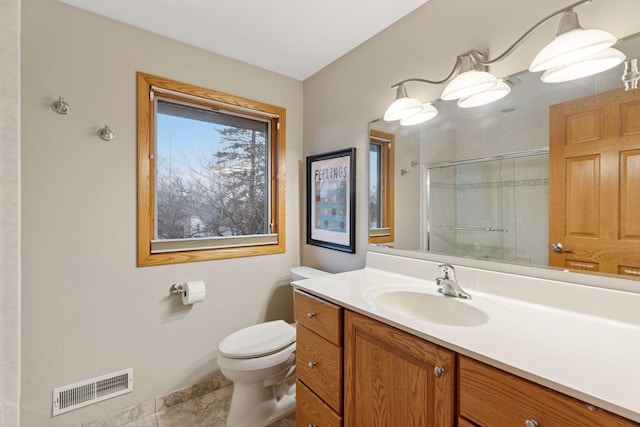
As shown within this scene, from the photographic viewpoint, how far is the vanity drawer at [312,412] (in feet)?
3.73

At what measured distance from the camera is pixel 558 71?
0.99 m

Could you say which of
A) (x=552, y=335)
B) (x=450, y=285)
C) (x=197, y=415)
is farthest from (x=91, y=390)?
(x=552, y=335)

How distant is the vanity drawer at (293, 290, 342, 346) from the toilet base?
588 mm

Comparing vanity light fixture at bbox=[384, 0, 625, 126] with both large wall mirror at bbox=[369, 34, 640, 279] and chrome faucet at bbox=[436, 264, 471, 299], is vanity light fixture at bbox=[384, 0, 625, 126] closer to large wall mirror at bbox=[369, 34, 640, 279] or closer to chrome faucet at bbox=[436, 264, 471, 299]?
large wall mirror at bbox=[369, 34, 640, 279]

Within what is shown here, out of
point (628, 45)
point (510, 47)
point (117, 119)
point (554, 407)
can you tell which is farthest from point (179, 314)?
point (628, 45)

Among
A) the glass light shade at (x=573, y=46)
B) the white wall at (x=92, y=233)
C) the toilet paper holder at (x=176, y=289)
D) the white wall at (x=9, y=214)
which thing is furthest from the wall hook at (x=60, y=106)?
the glass light shade at (x=573, y=46)

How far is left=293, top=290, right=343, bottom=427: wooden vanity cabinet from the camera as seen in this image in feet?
3.66

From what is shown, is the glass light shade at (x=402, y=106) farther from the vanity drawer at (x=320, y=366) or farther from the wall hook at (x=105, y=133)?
the wall hook at (x=105, y=133)

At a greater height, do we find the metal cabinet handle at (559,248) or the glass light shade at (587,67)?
the glass light shade at (587,67)

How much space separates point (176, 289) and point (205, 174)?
780mm

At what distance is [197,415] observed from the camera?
1.66 metres

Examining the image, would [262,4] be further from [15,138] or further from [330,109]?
[15,138]

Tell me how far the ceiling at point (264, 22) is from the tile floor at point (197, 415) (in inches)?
89.7

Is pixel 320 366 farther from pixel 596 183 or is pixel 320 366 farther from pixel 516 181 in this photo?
pixel 596 183
